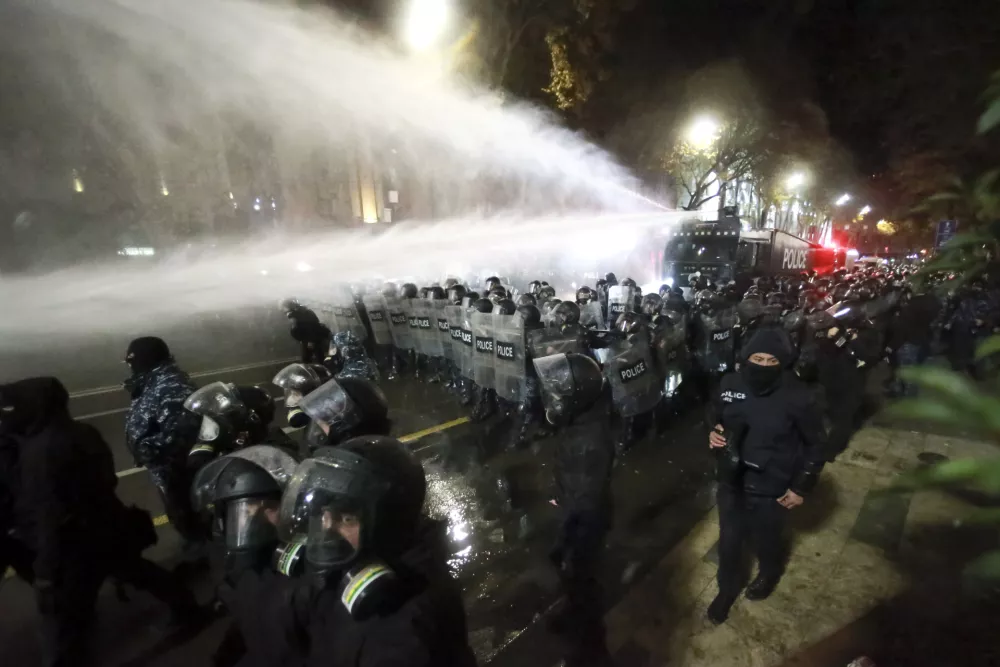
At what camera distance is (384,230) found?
30391 millimetres

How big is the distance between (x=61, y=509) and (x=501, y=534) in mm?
3053

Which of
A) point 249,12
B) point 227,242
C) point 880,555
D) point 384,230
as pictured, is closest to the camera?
point 880,555

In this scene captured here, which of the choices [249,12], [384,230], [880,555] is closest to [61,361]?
[249,12]

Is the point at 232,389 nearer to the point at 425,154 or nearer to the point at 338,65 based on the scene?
the point at 338,65

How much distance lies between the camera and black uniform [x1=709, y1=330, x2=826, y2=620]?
323cm

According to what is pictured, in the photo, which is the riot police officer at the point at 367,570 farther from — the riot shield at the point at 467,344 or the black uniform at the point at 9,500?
the riot shield at the point at 467,344

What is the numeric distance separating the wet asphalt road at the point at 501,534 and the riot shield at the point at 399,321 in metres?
2.28

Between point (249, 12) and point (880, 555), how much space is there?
35.8ft

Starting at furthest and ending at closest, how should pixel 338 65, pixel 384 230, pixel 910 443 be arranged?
pixel 384 230 → pixel 338 65 → pixel 910 443

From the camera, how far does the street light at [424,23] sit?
12.6 meters

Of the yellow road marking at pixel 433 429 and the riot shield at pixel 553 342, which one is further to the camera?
the yellow road marking at pixel 433 429

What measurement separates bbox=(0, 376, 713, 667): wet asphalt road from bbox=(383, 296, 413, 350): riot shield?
228 centimetres

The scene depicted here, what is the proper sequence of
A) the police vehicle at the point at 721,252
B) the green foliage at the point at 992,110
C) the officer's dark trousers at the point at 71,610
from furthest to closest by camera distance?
the police vehicle at the point at 721,252 < the officer's dark trousers at the point at 71,610 < the green foliage at the point at 992,110

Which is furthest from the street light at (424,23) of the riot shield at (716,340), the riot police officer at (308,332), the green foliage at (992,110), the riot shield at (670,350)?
the green foliage at (992,110)
